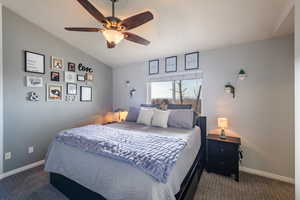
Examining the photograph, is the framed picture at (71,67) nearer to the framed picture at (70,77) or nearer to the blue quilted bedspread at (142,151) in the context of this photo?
the framed picture at (70,77)

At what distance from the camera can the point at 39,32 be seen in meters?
2.65

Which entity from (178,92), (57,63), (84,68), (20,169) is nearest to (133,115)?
(178,92)

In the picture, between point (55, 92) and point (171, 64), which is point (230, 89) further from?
point (55, 92)

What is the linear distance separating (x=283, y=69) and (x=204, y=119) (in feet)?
4.94

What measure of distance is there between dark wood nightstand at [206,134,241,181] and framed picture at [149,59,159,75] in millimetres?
2053

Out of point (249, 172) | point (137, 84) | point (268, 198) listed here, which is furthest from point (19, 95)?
point (249, 172)

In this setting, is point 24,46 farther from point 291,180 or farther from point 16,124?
point 291,180

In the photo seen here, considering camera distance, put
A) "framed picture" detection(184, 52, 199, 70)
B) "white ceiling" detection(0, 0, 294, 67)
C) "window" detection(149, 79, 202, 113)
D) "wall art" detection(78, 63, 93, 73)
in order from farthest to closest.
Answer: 1. "wall art" detection(78, 63, 93, 73)
2. "window" detection(149, 79, 202, 113)
3. "framed picture" detection(184, 52, 199, 70)
4. "white ceiling" detection(0, 0, 294, 67)

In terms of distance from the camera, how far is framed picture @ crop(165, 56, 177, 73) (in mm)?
3251

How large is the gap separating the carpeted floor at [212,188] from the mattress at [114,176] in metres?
0.53

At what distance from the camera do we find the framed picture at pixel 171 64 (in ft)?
10.7

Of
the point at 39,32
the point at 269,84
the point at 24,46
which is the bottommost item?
the point at 269,84

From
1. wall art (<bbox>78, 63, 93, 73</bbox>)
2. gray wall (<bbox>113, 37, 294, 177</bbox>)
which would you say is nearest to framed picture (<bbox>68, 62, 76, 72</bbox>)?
wall art (<bbox>78, 63, 93, 73</bbox>)

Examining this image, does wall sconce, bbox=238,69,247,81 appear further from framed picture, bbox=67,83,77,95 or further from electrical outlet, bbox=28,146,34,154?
electrical outlet, bbox=28,146,34,154
